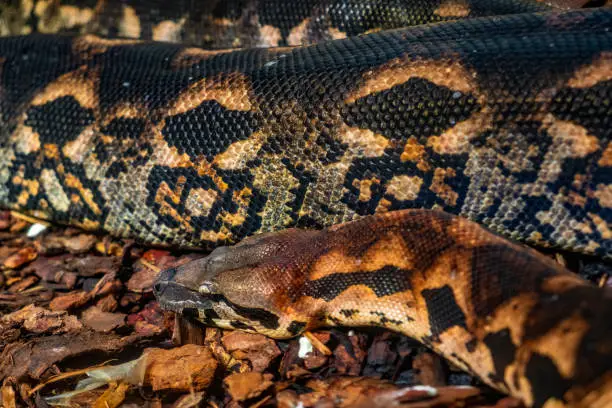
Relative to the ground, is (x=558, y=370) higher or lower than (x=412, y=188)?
lower

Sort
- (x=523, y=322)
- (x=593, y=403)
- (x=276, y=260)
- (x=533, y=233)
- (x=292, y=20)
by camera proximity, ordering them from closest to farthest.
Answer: (x=593, y=403)
(x=523, y=322)
(x=276, y=260)
(x=533, y=233)
(x=292, y=20)

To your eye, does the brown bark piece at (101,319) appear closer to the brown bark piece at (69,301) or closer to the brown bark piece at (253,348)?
the brown bark piece at (69,301)

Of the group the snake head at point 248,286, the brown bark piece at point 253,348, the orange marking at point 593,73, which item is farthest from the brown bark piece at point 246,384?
the orange marking at point 593,73

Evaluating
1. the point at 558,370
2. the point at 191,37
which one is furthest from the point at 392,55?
the point at 191,37

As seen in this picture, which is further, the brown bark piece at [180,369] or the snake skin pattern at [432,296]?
the brown bark piece at [180,369]

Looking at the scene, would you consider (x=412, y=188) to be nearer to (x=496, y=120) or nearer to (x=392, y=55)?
(x=496, y=120)

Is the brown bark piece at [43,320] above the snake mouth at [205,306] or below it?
below

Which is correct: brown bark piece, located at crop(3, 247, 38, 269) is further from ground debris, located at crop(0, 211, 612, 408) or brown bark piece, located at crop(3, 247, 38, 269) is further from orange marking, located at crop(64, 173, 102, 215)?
orange marking, located at crop(64, 173, 102, 215)

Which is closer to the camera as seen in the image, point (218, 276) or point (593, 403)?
point (593, 403)
